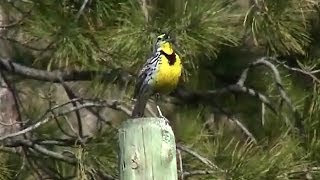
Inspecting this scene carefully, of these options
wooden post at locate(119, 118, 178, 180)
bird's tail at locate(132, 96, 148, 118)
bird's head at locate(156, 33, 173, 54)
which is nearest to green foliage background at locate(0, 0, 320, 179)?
bird's head at locate(156, 33, 173, 54)

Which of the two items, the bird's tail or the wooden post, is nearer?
the wooden post

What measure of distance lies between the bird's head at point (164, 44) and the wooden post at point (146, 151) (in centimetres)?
42

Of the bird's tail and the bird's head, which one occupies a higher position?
the bird's head

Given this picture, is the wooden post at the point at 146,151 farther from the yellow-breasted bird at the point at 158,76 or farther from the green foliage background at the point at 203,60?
the green foliage background at the point at 203,60

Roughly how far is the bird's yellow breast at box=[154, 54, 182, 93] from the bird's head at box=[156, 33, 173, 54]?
29 millimetres

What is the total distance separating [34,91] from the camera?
96.6 inches

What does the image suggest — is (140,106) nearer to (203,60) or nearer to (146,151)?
(146,151)

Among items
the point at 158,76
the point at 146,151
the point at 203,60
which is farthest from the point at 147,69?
the point at 203,60

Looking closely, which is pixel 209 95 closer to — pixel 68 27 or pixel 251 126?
pixel 251 126

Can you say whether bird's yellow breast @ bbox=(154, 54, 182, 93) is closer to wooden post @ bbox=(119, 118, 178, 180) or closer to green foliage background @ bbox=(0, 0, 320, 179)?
green foliage background @ bbox=(0, 0, 320, 179)

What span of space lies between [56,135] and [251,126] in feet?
1.38

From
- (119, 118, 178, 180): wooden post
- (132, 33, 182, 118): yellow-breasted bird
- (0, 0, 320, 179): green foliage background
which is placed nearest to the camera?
(119, 118, 178, 180): wooden post

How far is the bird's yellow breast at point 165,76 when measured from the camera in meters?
1.82

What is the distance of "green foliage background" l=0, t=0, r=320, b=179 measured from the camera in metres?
2.01
